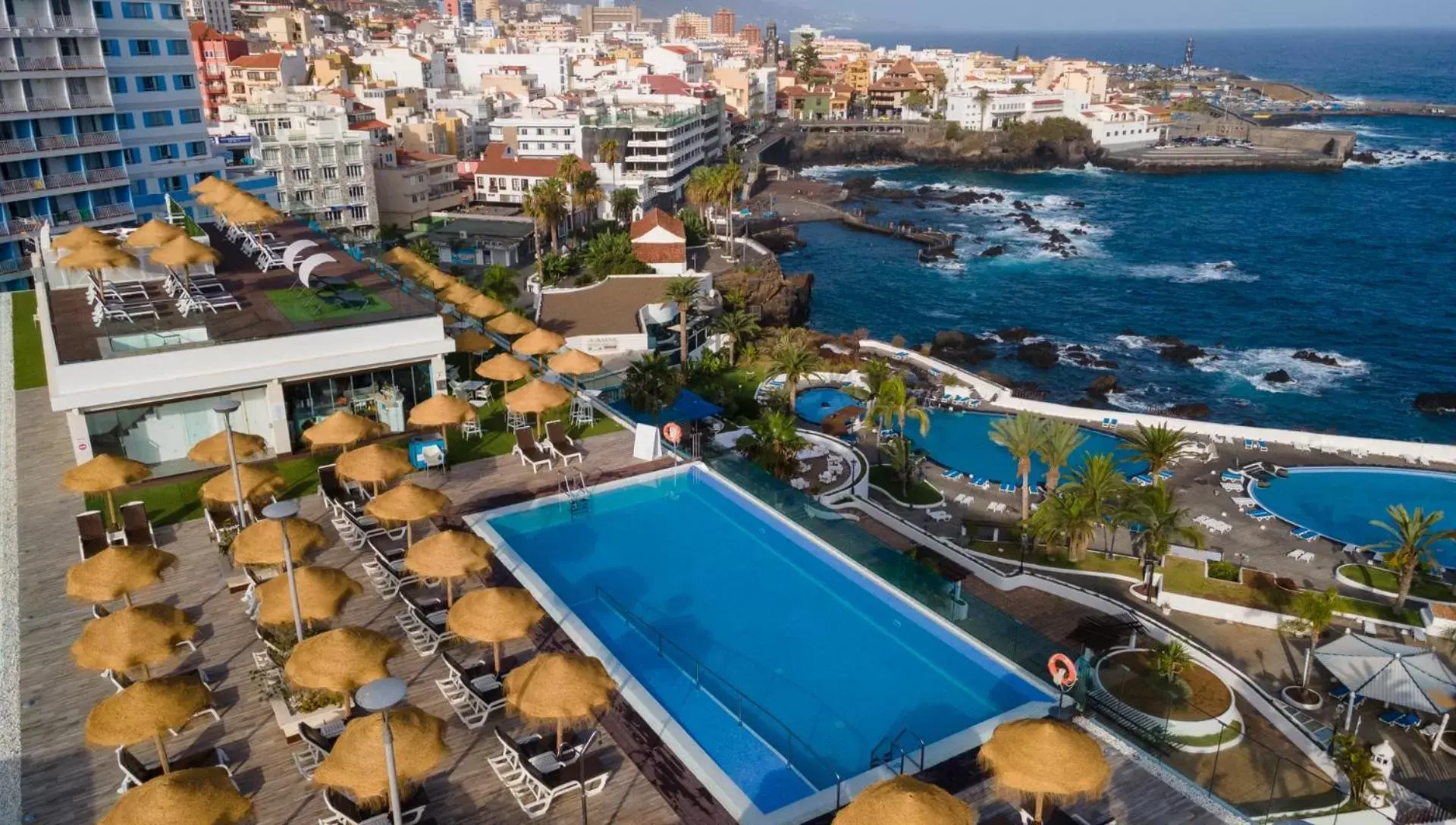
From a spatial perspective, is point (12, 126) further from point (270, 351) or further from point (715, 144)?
point (715, 144)

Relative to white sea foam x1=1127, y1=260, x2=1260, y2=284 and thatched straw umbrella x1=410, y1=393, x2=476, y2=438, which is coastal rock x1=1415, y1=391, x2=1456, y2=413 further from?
thatched straw umbrella x1=410, y1=393, x2=476, y2=438


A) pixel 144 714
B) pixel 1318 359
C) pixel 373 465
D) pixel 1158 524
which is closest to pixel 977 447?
pixel 1158 524

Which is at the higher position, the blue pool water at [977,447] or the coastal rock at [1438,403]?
the blue pool water at [977,447]

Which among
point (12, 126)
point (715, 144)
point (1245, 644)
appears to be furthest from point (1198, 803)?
point (715, 144)

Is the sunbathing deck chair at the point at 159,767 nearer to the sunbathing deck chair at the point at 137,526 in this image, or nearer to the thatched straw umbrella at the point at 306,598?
the thatched straw umbrella at the point at 306,598

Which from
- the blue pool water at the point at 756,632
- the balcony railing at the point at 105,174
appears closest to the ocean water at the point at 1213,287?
the blue pool water at the point at 756,632

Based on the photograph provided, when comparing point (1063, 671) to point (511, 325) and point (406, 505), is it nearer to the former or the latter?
point (406, 505)
